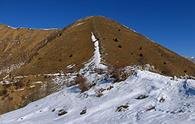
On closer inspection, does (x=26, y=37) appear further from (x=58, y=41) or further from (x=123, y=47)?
(x=123, y=47)

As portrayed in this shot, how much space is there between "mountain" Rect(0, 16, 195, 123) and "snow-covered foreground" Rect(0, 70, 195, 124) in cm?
9

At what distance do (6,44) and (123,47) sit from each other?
207ft

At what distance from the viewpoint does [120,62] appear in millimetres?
62312

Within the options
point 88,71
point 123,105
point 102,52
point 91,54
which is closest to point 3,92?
point 88,71

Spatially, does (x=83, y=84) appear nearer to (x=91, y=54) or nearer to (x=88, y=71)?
(x=88, y=71)

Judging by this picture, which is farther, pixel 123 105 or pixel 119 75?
pixel 119 75

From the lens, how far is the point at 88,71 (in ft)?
151

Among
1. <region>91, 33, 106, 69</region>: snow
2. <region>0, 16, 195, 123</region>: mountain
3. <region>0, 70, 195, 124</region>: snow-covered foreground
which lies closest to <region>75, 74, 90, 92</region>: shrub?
<region>0, 16, 195, 123</region>: mountain

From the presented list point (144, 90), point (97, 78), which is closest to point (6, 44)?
point (97, 78)

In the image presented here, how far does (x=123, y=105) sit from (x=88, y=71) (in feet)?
76.0

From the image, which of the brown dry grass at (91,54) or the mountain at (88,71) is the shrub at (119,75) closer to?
the mountain at (88,71)

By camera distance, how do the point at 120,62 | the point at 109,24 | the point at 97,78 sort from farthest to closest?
the point at 109,24 < the point at 120,62 < the point at 97,78

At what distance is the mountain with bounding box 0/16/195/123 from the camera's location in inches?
1031

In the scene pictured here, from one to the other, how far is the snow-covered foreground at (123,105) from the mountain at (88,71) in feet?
0.29
